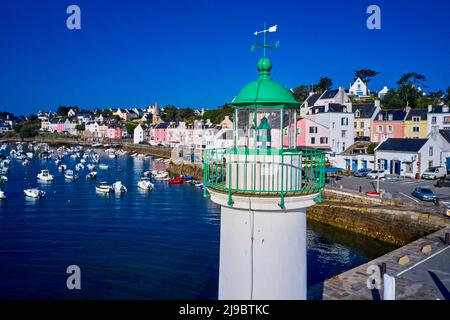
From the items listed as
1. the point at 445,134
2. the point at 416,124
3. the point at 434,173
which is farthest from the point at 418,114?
the point at 434,173

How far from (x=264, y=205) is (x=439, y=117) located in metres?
47.6

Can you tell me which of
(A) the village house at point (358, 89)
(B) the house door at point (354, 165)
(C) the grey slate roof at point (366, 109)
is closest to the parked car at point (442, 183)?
(B) the house door at point (354, 165)

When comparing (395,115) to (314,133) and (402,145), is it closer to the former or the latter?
(314,133)

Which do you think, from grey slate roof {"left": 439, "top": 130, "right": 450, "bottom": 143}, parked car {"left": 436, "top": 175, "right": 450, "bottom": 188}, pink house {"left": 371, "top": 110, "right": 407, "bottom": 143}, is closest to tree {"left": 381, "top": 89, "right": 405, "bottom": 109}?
pink house {"left": 371, "top": 110, "right": 407, "bottom": 143}

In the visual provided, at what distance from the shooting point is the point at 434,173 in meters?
36.0

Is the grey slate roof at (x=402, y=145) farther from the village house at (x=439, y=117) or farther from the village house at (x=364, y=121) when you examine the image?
the village house at (x=364, y=121)

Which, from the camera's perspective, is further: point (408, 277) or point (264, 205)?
point (408, 277)

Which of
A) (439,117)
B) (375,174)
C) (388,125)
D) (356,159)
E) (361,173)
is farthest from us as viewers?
(388,125)

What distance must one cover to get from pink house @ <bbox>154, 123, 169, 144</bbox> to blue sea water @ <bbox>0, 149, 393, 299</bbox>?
200 ft

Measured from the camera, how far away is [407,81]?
7869 centimetres

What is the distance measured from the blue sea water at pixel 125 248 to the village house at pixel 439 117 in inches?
1001

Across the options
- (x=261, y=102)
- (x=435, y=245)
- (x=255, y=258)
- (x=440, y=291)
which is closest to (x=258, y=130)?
(x=261, y=102)

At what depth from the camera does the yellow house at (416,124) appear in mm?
46812

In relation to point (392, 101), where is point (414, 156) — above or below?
below
